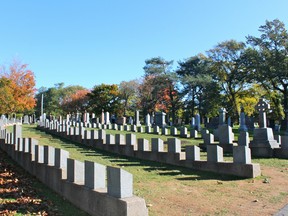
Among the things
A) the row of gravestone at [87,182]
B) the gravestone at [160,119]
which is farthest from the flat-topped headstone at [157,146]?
the gravestone at [160,119]

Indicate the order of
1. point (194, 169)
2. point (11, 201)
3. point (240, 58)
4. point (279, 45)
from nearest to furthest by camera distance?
point (11, 201) < point (194, 169) < point (279, 45) < point (240, 58)

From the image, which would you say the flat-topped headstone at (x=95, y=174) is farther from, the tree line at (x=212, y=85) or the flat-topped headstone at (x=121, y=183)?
the tree line at (x=212, y=85)

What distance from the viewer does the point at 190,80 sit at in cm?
4912

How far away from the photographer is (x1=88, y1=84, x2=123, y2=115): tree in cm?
5997

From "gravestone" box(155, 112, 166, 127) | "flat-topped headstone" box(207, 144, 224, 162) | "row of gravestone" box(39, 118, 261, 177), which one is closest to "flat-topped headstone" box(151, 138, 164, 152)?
"row of gravestone" box(39, 118, 261, 177)

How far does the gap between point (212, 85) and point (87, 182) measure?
45.2 metres

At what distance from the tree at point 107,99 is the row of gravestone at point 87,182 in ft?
164

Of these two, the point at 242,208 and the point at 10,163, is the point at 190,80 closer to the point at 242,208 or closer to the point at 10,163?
the point at 10,163

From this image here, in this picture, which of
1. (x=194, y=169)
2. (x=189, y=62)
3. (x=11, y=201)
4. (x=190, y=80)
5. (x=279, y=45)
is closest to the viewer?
(x=11, y=201)

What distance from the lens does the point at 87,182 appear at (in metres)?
5.62

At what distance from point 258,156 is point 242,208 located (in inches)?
279

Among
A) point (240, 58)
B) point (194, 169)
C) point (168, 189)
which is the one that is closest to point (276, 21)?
point (240, 58)

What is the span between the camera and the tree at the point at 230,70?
44.9 meters

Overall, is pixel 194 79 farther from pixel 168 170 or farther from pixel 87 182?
pixel 87 182
